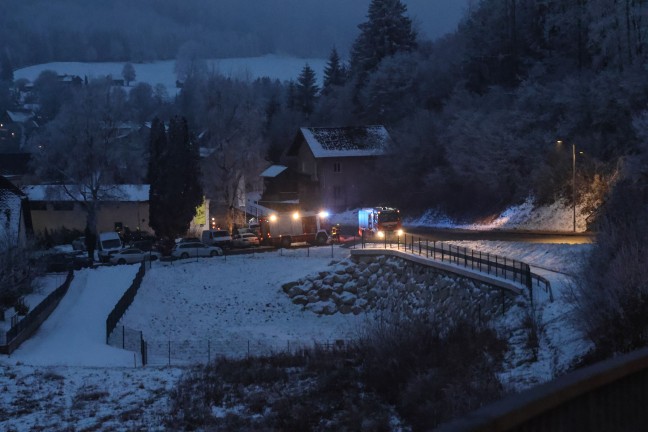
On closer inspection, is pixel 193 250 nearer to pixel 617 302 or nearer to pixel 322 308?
pixel 322 308

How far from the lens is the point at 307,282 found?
39.1 metres

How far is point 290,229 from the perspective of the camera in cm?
4934

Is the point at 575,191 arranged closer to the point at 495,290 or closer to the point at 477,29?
the point at 495,290

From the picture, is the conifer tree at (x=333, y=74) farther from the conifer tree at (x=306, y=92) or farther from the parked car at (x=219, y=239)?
the parked car at (x=219, y=239)

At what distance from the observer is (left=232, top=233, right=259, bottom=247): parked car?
Answer: 5078 cm

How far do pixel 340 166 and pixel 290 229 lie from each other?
2353 centimetres

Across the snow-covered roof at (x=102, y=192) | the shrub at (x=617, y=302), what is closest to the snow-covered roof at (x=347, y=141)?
the snow-covered roof at (x=102, y=192)

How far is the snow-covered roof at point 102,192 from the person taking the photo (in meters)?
56.0

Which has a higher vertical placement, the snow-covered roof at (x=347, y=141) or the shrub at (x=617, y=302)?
the snow-covered roof at (x=347, y=141)

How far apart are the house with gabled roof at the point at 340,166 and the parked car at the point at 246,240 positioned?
20.6 metres

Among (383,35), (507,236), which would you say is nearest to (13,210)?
(507,236)

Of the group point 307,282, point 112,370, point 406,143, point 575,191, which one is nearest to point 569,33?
point 406,143

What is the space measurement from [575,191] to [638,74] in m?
8.09

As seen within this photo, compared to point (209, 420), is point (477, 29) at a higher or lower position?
higher
